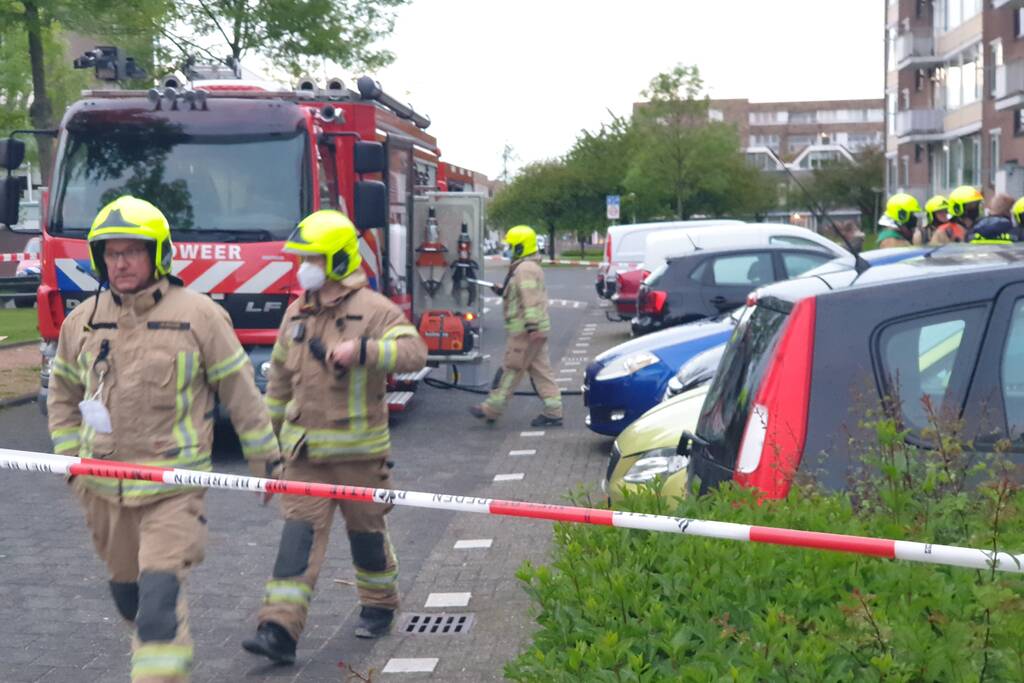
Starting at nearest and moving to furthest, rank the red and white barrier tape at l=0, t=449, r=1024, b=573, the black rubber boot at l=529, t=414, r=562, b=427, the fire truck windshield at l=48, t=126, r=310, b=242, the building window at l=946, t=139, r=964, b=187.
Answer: the red and white barrier tape at l=0, t=449, r=1024, b=573
the fire truck windshield at l=48, t=126, r=310, b=242
the black rubber boot at l=529, t=414, r=562, b=427
the building window at l=946, t=139, r=964, b=187

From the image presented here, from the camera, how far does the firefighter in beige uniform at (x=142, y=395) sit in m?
4.96

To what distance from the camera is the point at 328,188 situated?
39.4 ft

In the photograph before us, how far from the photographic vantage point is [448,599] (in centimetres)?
724

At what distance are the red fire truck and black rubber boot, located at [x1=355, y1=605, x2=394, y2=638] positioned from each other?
5.08 meters

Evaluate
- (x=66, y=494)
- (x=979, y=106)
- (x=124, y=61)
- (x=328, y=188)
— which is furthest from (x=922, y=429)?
(x=979, y=106)

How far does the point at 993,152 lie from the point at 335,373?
47.6 meters

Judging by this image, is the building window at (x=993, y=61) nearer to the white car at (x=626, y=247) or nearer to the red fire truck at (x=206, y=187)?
the white car at (x=626, y=247)

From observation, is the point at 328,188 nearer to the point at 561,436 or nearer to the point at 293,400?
the point at 561,436

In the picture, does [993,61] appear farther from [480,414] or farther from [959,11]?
[480,414]

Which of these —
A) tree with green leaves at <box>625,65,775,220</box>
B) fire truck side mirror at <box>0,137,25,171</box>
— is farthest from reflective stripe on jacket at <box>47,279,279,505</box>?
tree with green leaves at <box>625,65,775,220</box>

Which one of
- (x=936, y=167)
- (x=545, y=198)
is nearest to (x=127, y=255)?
(x=936, y=167)

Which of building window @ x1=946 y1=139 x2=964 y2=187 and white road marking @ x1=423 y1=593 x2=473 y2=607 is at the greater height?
building window @ x1=946 y1=139 x2=964 y2=187

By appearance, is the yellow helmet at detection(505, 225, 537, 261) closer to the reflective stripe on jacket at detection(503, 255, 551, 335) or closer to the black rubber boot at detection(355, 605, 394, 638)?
the reflective stripe on jacket at detection(503, 255, 551, 335)

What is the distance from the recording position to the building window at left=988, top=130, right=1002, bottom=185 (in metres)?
49.2
